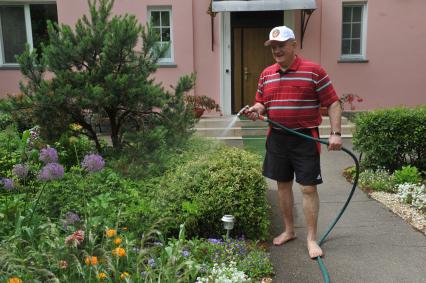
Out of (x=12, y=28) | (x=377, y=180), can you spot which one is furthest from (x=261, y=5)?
(x=12, y=28)

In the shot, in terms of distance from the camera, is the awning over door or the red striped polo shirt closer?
the red striped polo shirt

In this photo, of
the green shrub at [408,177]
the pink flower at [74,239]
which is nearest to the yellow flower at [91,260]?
the pink flower at [74,239]

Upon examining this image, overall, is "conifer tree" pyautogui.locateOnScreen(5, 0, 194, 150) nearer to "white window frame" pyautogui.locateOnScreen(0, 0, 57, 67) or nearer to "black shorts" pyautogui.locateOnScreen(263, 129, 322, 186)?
"black shorts" pyautogui.locateOnScreen(263, 129, 322, 186)

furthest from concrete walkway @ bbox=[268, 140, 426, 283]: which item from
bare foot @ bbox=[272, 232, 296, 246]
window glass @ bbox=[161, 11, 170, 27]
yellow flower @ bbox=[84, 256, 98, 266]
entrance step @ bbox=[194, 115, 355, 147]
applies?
window glass @ bbox=[161, 11, 170, 27]

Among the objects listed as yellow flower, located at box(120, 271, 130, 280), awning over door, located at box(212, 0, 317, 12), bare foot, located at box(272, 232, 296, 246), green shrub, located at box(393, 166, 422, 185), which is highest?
awning over door, located at box(212, 0, 317, 12)

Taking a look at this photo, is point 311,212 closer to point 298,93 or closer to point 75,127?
point 298,93

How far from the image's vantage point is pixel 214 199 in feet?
12.8

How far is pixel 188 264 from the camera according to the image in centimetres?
302

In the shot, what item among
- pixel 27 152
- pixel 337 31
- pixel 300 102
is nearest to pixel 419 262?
pixel 300 102

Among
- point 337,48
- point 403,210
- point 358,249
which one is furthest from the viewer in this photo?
point 337,48

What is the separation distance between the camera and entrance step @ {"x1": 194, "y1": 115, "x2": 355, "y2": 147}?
32.0 ft

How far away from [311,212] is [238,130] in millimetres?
6178

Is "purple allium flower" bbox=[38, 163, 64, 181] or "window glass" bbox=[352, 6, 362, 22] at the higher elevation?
"window glass" bbox=[352, 6, 362, 22]

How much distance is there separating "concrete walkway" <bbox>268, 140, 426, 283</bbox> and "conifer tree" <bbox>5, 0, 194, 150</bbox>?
1.94 meters
